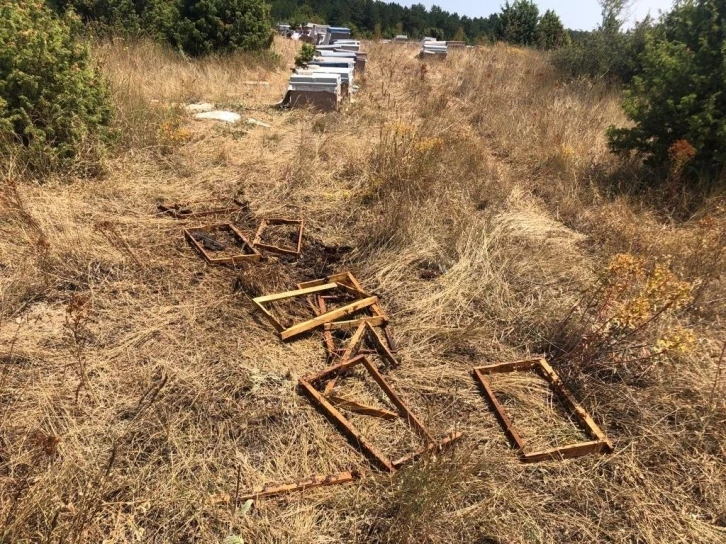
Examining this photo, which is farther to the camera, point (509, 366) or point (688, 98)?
point (688, 98)

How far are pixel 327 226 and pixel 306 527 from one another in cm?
260

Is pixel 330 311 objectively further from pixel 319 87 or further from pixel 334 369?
pixel 319 87

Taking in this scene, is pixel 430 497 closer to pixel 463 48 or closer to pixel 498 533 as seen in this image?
pixel 498 533

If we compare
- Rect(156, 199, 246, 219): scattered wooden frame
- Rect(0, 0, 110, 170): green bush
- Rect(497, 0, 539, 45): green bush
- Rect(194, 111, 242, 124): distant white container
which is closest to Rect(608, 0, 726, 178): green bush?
Rect(156, 199, 246, 219): scattered wooden frame

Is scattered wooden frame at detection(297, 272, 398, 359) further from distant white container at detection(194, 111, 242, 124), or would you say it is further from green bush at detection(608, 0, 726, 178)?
distant white container at detection(194, 111, 242, 124)

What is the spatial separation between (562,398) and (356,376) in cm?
116

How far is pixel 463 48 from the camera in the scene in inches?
520

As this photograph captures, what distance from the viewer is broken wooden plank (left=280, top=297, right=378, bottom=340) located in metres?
2.75

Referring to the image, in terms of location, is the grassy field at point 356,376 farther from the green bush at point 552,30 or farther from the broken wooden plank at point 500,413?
the green bush at point 552,30

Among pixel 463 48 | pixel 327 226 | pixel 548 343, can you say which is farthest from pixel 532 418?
pixel 463 48

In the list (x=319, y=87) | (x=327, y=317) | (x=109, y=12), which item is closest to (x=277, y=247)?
(x=327, y=317)

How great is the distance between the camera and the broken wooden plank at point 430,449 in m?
2.07

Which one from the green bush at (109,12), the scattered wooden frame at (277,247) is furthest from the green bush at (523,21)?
the scattered wooden frame at (277,247)

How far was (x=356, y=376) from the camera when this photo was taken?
2.60 meters
